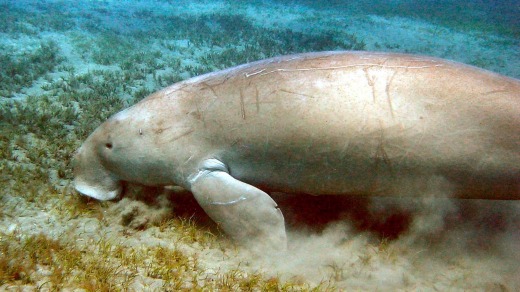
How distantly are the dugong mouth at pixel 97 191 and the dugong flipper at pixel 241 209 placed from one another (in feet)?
3.97

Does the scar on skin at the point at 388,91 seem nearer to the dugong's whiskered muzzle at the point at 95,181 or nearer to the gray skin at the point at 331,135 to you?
the gray skin at the point at 331,135

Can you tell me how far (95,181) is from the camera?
3920 millimetres

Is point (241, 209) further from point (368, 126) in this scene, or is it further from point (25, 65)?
point (25, 65)

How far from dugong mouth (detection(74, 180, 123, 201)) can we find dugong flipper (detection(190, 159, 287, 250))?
3.97 feet

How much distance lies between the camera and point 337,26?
19.0 m

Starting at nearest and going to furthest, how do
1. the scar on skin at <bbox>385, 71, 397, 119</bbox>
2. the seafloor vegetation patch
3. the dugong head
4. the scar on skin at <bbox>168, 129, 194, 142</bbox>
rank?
the scar on skin at <bbox>385, 71, 397, 119</bbox> → the scar on skin at <bbox>168, 129, 194, 142</bbox> → the dugong head → the seafloor vegetation patch

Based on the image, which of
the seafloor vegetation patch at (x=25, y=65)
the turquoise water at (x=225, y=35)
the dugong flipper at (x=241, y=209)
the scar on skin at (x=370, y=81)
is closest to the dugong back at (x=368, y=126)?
the scar on skin at (x=370, y=81)

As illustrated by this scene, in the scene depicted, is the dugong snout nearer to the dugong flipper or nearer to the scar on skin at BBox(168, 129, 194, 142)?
the scar on skin at BBox(168, 129, 194, 142)

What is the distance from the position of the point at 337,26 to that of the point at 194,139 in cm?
1760

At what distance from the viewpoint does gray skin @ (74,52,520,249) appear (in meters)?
2.80

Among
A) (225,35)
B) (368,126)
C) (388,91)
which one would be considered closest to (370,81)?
(388,91)

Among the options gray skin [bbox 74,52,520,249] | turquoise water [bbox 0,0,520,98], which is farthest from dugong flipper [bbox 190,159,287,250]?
turquoise water [bbox 0,0,520,98]

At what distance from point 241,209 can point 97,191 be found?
1847 millimetres

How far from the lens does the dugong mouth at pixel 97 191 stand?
12.6 ft
